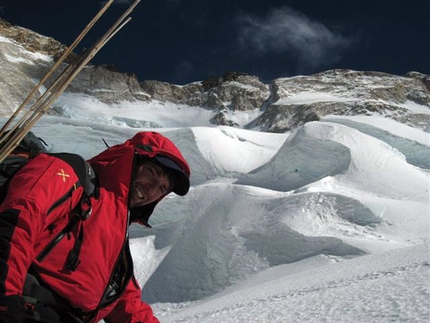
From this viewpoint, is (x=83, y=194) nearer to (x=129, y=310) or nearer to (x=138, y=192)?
(x=138, y=192)

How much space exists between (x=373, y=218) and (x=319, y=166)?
476 centimetres

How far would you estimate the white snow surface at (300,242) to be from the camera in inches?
127

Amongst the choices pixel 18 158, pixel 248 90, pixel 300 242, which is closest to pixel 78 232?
pixel 18 158

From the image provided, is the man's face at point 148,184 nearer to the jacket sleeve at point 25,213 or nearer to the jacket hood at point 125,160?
the jacket hood at point 125,160

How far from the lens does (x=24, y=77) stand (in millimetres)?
52719

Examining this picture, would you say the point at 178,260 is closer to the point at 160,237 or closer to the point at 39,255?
the point at 160,237

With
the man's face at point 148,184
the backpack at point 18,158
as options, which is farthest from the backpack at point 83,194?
the man's face at point 148,184

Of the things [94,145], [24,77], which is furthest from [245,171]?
[24,77]

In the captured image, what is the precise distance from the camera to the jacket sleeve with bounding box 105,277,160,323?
6.03ft

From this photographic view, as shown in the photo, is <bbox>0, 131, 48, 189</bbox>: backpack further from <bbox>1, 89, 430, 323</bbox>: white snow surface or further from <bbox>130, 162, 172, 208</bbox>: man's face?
<bbox>1, 89, 430, 323</bbox>: white snow surface

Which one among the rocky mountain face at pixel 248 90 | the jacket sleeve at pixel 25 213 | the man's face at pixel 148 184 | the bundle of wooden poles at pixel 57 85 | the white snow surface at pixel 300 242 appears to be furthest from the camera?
the rocky mountain face at pixel 248 90

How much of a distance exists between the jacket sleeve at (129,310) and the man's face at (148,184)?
37 cm

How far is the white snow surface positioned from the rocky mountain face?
39194 millimetres

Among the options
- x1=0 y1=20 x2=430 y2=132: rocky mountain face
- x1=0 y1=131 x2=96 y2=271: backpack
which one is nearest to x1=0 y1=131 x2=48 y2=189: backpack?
x1=0 y1=131 x2=96 y2=271: backpack
